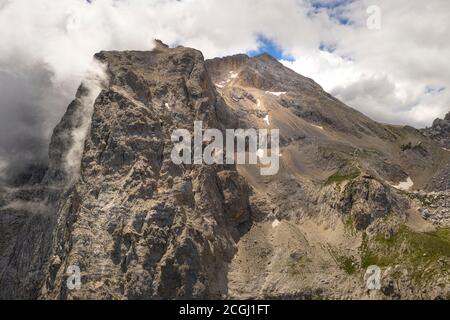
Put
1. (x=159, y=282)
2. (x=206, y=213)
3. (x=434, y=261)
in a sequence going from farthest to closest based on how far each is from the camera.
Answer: (x=206, y=213) → (x=434, y=261) → (x=159, y=282)

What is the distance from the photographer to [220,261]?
7446 inches

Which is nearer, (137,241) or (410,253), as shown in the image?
(137,241)

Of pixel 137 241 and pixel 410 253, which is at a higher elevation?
pixel 137 241

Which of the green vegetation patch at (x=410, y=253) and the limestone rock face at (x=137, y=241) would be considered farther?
the green vegetation patch at (x=410, y=253)

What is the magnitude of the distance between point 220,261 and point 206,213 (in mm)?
18469

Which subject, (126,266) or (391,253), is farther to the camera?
(391,253)

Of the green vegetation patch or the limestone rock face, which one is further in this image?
the green vegetation patch

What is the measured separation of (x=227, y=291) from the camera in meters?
181
